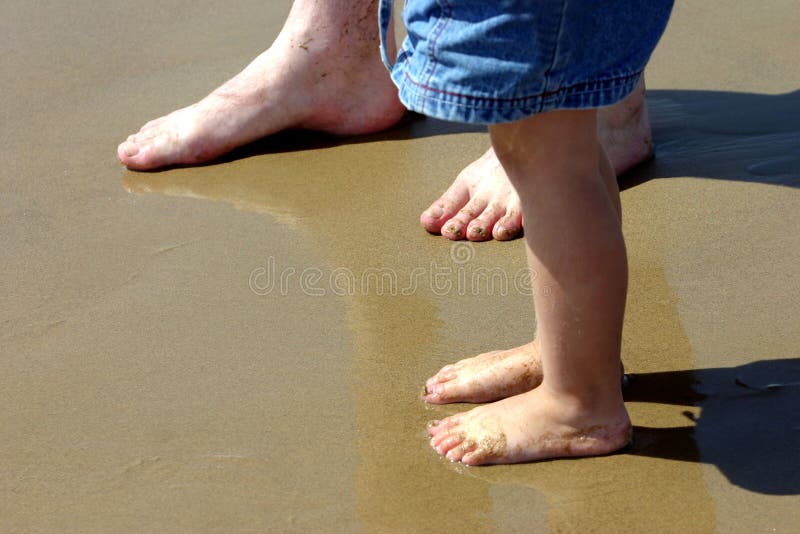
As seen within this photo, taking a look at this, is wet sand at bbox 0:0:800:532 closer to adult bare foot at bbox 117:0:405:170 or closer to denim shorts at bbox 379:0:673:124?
adult bare foot at bbox 117:0:405:170

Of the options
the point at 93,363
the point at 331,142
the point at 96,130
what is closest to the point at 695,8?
the point at 331,142

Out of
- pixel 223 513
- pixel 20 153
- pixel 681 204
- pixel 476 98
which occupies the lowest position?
pixel 223 513

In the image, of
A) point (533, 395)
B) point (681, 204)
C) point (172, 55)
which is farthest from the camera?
point (172, 55)

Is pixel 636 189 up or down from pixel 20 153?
down

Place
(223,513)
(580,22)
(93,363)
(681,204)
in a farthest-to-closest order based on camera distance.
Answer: (681,204) → (93,363) → (223,513) → (580,22)

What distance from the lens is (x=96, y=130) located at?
117 inches

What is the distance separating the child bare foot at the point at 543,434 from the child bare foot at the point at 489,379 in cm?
11

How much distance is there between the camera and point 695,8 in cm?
345

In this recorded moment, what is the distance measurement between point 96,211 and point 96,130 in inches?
19.8

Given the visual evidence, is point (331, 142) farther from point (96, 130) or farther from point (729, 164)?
point (729, 164)

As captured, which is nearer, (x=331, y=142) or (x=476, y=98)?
(x=476, y=98)

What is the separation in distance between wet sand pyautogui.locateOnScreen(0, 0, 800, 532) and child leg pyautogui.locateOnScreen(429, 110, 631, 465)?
49 millimetres

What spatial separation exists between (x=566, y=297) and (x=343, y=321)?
2.06 feet

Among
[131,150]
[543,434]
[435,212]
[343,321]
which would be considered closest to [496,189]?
[435,212]
